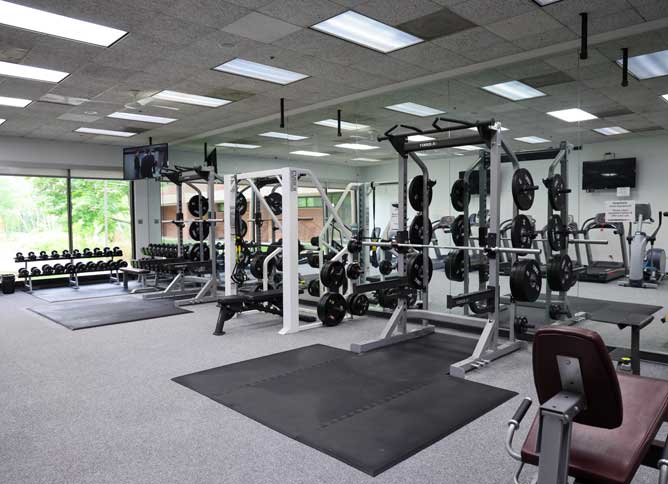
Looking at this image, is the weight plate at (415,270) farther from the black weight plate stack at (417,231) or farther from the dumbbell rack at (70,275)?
the dumbbell rack at (70,275)

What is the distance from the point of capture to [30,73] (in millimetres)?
5098

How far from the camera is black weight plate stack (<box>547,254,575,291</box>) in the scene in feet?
14.5

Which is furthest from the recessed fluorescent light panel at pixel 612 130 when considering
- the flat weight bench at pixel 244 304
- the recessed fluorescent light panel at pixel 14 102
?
the recessed fluorescent light panel at pixel 14 102

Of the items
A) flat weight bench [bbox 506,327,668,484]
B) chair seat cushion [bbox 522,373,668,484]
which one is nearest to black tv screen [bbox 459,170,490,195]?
chair seat cushion [bbox 522,373,668,484]

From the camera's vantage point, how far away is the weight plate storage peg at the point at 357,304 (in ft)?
17.7

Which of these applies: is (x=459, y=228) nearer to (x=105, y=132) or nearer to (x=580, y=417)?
(x=580, y=417)

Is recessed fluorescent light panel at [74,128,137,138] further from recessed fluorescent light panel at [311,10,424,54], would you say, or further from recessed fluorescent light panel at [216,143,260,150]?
recessed fluorescent light panel at [311,10,424,54]

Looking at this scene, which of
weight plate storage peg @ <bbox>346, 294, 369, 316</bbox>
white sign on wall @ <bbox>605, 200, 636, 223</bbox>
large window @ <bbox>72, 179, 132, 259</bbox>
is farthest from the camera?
large window @ <bbox>72, 179, 132, 259</bbox>

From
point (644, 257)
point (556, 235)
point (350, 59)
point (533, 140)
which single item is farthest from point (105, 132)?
point (644, 257)

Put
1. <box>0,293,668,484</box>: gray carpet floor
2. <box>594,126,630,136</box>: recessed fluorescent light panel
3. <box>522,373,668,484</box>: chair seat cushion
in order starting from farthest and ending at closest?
1. <box>594,126,630,136</box>: recessed fluorescent light panel
2. <box>0,293,668,484</box>: gray carpet floor
3. <box>522,373,668,484</box>: chair seat cushion

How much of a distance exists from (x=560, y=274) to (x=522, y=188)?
88cm

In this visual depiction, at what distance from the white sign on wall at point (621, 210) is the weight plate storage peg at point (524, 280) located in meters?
0.89

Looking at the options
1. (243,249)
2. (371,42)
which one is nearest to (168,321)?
(243,249)

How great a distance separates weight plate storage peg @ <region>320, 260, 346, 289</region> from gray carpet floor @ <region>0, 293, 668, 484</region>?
2.56ft
